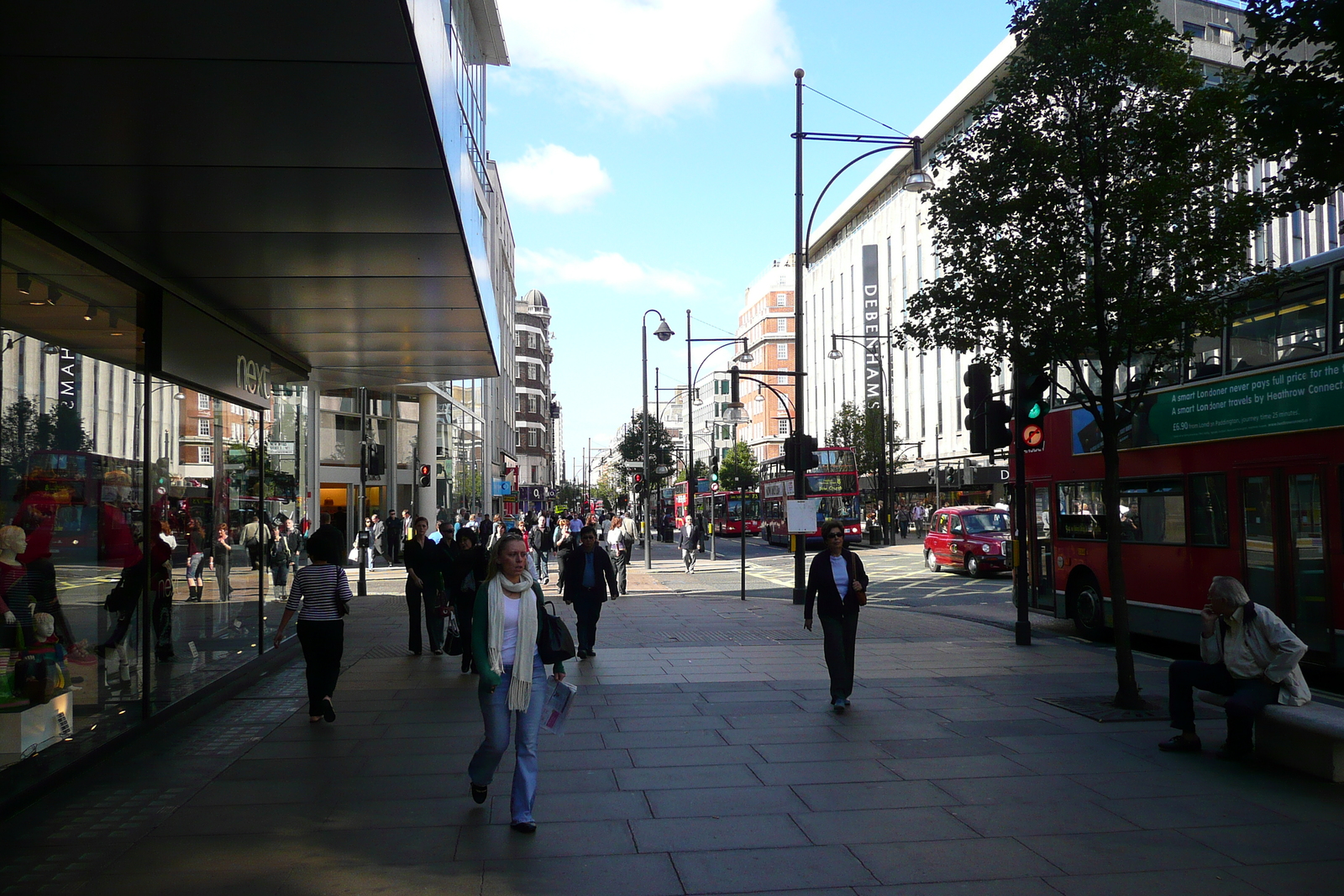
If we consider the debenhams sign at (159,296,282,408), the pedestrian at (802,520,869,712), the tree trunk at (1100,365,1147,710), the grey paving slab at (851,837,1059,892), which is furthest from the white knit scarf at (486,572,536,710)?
the tree trunk at (1100,365,1147,710)

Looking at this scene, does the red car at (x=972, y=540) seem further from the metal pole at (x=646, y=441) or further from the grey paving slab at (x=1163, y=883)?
the grey paving slab at (x=1163, y=883)

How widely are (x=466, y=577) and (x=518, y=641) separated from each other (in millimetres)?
6115

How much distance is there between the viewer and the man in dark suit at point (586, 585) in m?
13.1

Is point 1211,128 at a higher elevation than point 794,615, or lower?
higher

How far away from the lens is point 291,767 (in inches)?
298

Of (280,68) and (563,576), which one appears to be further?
(563,576)

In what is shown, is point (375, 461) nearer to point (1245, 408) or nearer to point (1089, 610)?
point (1089, 610)

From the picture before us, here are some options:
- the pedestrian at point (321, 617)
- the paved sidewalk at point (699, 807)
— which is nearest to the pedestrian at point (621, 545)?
the paved sidewalk at point (699, 807)

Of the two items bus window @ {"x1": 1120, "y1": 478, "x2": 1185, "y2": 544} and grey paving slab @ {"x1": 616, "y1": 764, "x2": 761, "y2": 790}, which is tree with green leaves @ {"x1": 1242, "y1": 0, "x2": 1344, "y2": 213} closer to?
grey paving slab @ {"x1": 616, "y1": 764, "x2": 761, "y2": 790}

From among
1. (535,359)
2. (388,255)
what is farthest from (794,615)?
(535,359)

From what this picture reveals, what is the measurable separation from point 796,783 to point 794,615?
38.8 feet

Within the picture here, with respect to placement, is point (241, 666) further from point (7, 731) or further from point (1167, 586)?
point (1167, 586)

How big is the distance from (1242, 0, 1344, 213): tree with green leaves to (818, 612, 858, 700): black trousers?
488 centimetres

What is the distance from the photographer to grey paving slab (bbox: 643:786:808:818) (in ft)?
20.9
